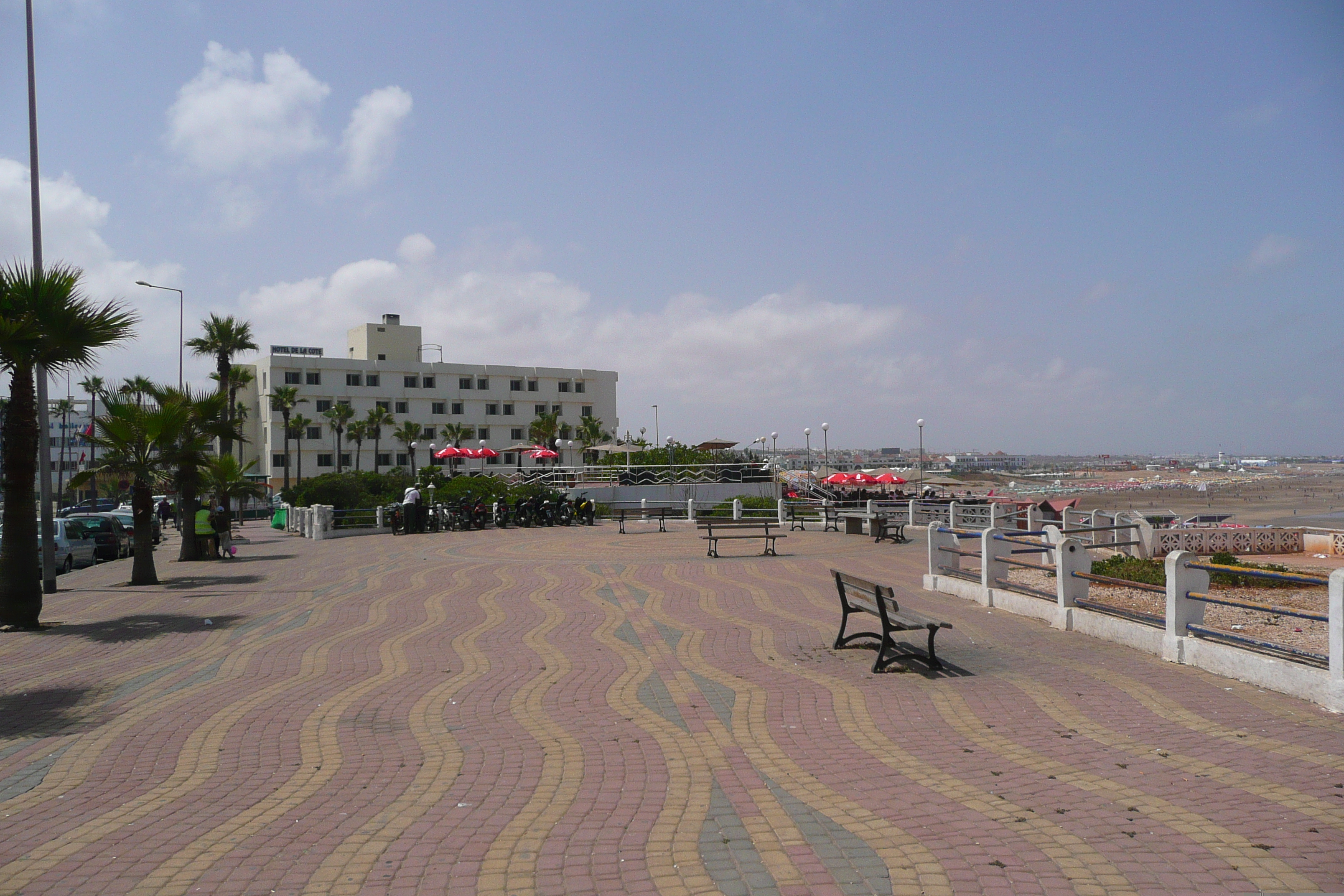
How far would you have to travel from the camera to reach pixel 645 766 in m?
5.93

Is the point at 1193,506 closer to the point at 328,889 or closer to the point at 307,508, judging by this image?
the point at 307,508

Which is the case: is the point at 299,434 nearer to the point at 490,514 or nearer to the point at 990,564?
the point at 490,514

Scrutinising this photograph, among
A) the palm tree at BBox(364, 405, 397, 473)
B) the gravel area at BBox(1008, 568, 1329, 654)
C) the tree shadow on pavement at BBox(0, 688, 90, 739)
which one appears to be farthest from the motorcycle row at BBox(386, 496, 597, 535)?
the palm tree at BBox(364, 405, 397, 473)

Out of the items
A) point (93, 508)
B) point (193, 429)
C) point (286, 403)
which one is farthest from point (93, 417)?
point (286, 403)

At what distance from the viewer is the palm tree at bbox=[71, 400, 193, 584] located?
55.3 feet

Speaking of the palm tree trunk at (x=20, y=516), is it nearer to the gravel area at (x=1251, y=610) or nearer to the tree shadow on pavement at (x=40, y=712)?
the tree shadow on pavement at (x=40, y=712)

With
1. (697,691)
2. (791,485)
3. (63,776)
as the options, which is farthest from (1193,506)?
(63,776)

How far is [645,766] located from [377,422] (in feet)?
219

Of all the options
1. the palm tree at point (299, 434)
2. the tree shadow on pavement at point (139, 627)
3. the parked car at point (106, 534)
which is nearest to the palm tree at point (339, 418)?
the palm tree at point (299, 434)

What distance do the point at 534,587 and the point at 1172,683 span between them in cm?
970

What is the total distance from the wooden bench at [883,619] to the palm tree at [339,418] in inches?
2446

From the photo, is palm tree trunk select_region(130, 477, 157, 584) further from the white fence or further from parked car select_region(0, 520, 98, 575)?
the white fence

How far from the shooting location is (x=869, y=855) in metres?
4.55

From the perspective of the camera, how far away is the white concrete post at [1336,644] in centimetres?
675
